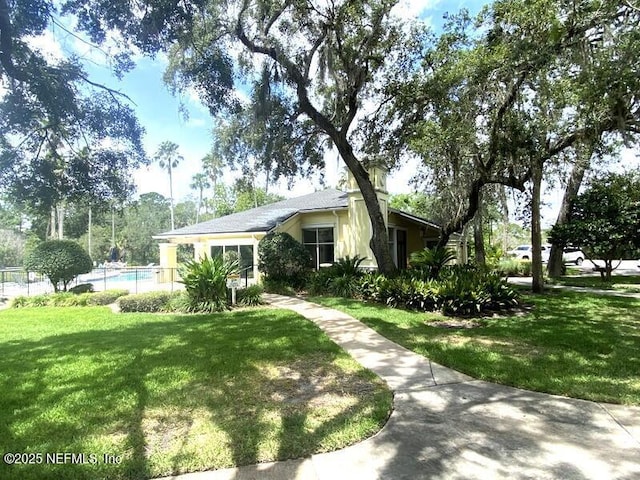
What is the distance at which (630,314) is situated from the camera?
8.85m

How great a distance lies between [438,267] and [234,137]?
7861mm

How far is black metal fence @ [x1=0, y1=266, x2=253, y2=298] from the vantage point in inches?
599

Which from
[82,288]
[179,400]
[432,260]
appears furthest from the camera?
[82,288]

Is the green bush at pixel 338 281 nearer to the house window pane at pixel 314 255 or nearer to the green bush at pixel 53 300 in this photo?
the house window pane at pixel 314 255

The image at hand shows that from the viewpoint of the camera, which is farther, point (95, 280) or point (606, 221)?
point (95, 280)

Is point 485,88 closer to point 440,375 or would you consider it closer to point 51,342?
point 440,375

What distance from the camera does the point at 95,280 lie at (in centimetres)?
1689

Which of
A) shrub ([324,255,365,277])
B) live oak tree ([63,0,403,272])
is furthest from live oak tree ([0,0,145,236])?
shrub ([324,255,365,277])

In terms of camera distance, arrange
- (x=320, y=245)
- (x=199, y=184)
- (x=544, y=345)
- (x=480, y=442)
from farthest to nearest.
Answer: (x=199, y=184) < (x=320, y=245) < (x=544, y=345) < (x=480, y=442)

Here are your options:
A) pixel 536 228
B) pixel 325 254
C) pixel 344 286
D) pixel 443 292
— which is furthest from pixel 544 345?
pixel 325 254

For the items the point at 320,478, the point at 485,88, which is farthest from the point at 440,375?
the point at 485,88

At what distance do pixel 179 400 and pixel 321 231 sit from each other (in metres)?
12.9

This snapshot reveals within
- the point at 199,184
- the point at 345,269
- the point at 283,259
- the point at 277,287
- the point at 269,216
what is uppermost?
the point at 199,184

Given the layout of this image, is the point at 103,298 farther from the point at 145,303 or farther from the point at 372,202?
the point at 372,202
